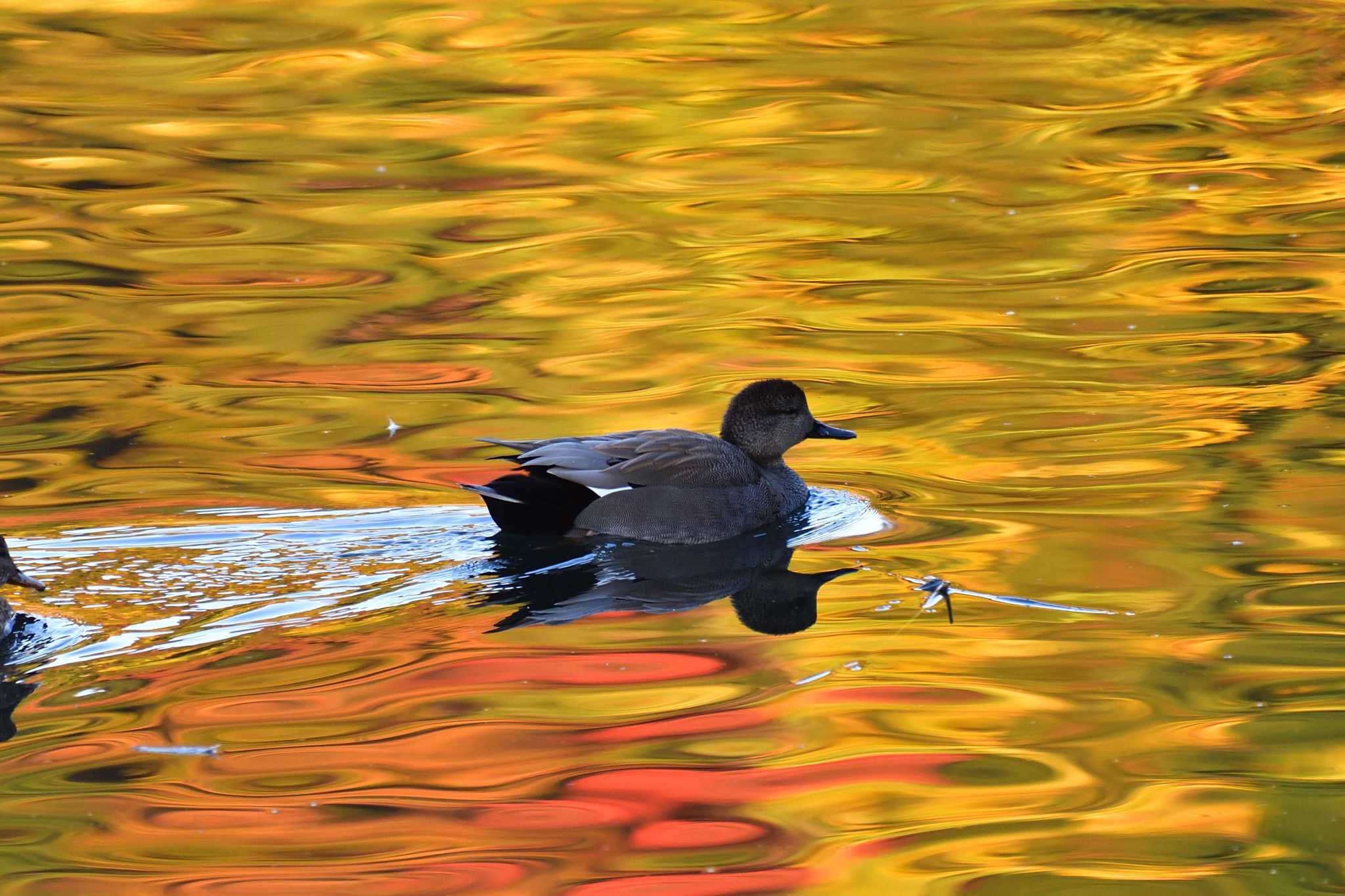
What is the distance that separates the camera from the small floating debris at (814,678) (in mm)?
5859

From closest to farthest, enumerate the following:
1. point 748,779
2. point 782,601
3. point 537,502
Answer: point 748,779 < point 782,601 < point 537,502

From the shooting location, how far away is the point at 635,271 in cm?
1177

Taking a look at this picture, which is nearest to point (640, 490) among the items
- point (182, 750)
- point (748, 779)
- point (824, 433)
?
point (824, 433)

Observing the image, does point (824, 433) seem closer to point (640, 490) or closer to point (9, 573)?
point (640, 490)

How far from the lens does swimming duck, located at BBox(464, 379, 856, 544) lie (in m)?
7.48

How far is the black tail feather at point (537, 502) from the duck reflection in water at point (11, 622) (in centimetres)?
175

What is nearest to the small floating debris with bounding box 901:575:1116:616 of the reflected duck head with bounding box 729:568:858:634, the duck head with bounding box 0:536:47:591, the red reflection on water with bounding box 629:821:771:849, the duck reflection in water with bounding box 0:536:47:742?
the reflected duck head with bounding box 729:568:858:634

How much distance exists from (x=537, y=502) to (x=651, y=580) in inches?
25.1

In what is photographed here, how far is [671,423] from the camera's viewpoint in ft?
29.8

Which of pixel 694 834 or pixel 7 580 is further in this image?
pixel 7 580

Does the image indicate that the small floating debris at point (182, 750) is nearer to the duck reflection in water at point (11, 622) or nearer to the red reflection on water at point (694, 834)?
the duck reflection in water at point (11, 622)

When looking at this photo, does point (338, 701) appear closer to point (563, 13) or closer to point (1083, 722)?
point (1083, 722)

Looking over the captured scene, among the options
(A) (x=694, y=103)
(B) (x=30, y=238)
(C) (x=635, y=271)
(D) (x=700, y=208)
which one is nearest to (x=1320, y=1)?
(A) (x=694, y=103)

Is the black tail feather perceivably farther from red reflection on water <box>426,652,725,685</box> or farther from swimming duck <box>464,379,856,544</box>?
red reflection on water <box>426,652,725,685</box>
